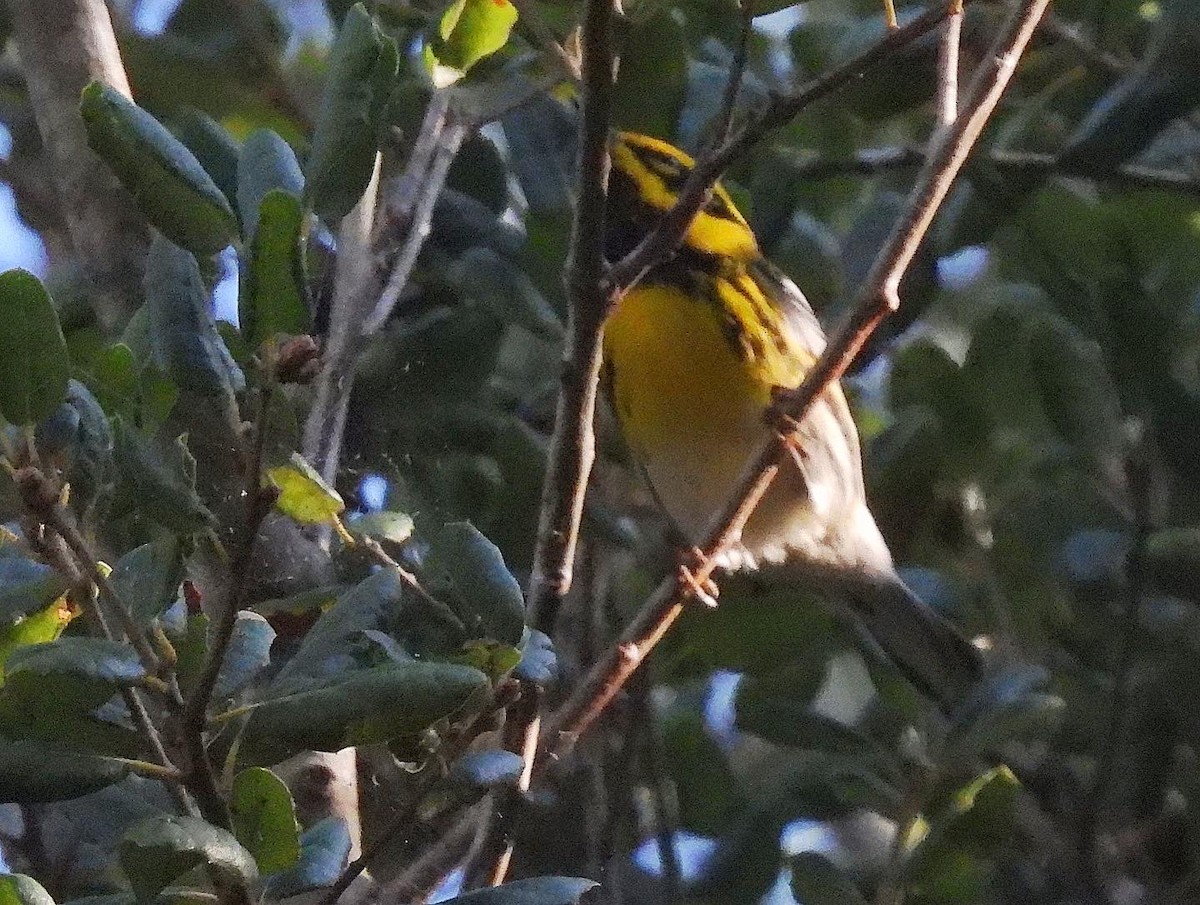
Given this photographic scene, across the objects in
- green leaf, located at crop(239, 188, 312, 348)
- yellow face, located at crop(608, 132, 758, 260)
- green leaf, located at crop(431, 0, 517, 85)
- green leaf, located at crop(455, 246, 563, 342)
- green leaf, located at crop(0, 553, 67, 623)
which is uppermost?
green leaf, located at crop(239, 188, 312, 348)

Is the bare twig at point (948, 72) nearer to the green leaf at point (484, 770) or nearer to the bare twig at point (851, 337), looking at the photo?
the bare twig at point (851, 337)

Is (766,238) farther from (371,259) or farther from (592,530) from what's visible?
(371,259)

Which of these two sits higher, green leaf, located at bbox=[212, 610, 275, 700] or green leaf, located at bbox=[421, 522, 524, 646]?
green leaf, located at bbox=[212, 610, 275, 700]

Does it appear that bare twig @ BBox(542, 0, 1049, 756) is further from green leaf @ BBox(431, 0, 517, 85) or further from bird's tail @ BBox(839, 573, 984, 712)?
bird's tail @ BBox(839, 573, 984, 712)

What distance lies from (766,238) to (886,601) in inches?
21.5

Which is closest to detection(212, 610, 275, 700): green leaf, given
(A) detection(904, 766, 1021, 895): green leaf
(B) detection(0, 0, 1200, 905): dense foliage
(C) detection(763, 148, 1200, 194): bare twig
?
(B) detection(0, 0, 1200, 905): dense foliage

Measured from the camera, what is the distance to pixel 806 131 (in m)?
2.09

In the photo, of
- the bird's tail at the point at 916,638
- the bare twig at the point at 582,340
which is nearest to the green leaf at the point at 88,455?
the bare twig at the point at 582,340

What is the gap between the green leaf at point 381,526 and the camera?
0.92 m

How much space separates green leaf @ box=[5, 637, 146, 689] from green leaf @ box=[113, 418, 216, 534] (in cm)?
8

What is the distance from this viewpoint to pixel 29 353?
0.74 meters

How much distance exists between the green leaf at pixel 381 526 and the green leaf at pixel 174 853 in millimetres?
204

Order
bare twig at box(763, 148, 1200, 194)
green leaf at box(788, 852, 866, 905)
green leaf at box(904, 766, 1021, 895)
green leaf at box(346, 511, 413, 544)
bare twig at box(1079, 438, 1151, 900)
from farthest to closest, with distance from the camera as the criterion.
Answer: bare twig at box(763, 148, 1200, 194) < bare twig at box(1079, 438, 1151, 900) < green leaf at box(788, 852, 866, 905) < green leaf at box(904, 766, 1021, 895) < green leaf at box(346, 511, 413, 544)

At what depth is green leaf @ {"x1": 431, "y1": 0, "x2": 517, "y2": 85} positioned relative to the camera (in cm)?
117
